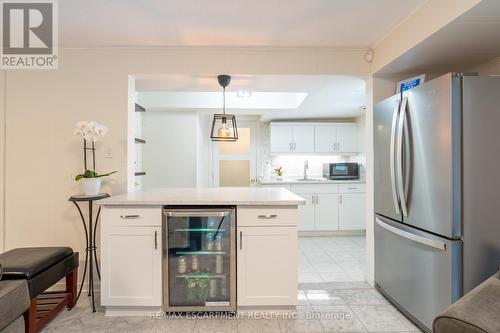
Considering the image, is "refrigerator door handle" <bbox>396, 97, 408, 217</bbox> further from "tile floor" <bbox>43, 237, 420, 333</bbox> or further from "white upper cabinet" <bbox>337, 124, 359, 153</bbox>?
"white upper cabinet" <bbox>337, 124, 359, 153</bbox>

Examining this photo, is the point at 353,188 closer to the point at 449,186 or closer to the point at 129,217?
the point at 449,186

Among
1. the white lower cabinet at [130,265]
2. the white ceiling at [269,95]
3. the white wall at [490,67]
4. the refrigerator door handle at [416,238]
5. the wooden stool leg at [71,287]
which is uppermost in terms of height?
the white ceiling at [269,95]

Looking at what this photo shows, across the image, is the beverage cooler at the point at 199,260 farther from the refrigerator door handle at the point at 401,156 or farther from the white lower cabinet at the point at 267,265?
the refrigerator door handle at the point at 401,156

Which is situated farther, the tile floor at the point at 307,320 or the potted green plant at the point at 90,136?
the potted green plant at the point at 90,136

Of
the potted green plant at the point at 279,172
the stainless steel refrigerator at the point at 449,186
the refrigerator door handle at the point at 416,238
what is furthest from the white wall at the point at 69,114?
the potted green plant at the point at 279,172

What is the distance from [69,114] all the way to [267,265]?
2295mm

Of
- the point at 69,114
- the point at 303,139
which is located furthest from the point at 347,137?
the point at 69,114

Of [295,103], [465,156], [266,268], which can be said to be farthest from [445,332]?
[295,103]

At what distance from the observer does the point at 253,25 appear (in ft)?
7.04

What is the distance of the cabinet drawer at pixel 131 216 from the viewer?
2049mm

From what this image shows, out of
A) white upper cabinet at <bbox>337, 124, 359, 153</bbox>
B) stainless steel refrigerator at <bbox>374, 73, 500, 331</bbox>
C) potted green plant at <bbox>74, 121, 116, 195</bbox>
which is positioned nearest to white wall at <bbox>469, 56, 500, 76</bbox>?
stainless steel refrigerator at <bbox>374, 73, 500, 331</bbox>

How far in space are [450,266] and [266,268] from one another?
120 cm

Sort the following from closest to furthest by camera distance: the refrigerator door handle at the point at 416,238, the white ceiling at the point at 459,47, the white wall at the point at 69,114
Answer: the white ceiling at the point at 459,47 < the refrigerator door handle at the point at 416,238 < the white wall at the point at 69,114

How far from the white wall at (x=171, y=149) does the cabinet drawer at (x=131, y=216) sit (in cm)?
254
